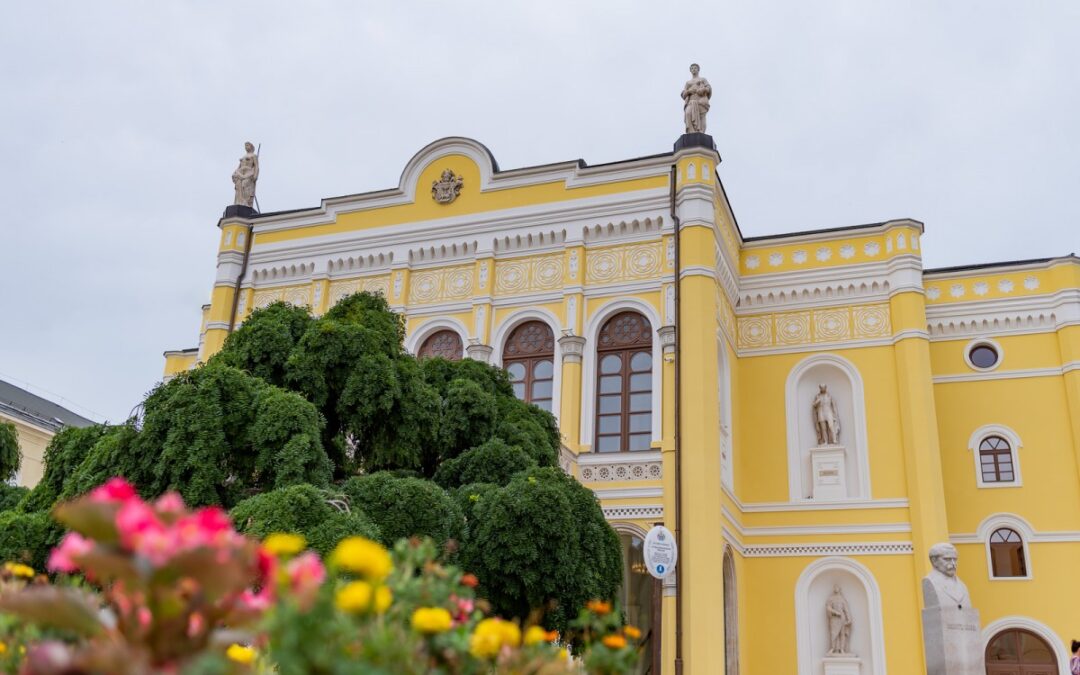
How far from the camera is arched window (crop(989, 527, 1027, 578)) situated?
18344 mm

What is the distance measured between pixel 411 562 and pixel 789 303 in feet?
58.6

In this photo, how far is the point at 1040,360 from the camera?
1966 centimetres

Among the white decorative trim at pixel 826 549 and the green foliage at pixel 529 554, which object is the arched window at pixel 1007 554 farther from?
the green foliage at pixel 529 554

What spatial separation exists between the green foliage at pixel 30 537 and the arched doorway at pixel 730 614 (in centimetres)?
1136

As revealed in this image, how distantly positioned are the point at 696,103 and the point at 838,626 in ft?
33.4

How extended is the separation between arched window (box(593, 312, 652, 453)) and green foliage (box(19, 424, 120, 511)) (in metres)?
8.56

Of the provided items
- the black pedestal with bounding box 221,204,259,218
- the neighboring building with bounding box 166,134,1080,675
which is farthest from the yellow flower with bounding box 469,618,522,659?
the black pedestal with bounding box 221,204,259,218

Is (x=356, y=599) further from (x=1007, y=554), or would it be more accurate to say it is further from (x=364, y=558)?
(x=1007, y=554)

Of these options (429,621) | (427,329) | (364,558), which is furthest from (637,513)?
(364,558)

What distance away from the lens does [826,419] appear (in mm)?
18984

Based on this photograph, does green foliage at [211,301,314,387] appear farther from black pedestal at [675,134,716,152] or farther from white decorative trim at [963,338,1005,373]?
white decorative trim at [963,338,1005,373]

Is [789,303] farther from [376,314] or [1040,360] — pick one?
[376,314]

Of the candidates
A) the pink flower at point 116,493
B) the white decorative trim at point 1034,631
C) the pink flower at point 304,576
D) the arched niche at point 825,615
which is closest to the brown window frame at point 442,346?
the arched niche at point 825,615

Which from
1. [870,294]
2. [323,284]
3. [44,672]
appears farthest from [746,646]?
[44,672]
